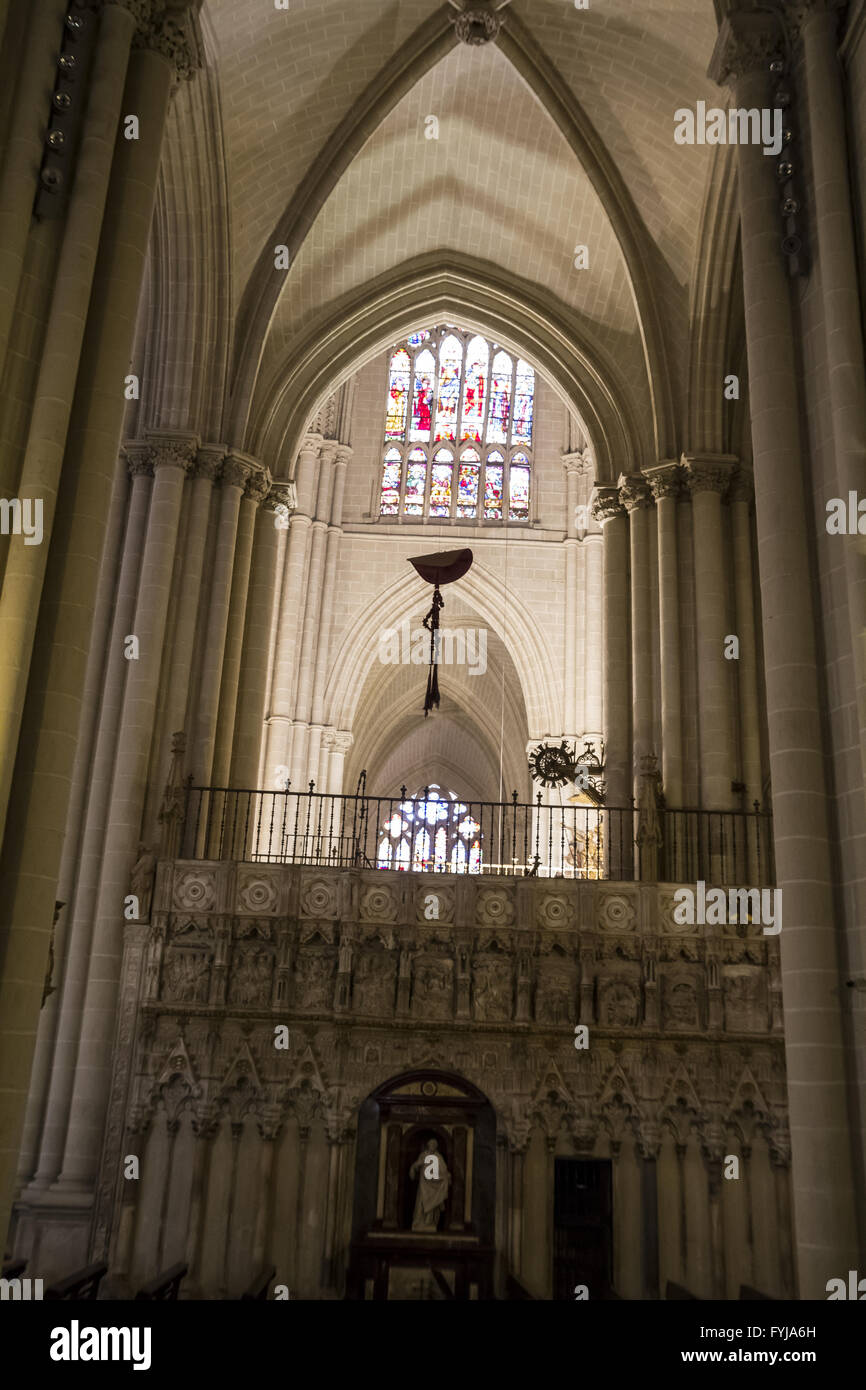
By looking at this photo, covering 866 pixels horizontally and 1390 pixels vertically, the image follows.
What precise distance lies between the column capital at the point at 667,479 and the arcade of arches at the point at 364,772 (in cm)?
5

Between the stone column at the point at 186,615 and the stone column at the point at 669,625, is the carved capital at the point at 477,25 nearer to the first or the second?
the stone column at the point at 669,625

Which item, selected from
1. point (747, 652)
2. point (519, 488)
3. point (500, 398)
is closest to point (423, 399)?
point (500, 398)

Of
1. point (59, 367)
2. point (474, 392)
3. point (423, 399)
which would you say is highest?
point (474, 392)

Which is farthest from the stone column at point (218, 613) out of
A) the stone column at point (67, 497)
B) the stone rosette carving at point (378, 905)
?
the stone column at point (67, 497)

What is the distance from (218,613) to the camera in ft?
49.6

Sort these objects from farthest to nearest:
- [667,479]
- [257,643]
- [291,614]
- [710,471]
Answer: [291,614] < [257,643] < [667,479] < [710,471]

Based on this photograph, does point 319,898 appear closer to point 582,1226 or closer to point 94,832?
point 94,832

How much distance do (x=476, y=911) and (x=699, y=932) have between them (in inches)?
92.3

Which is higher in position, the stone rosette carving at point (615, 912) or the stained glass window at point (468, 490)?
the stained glass window at point (468, 490)

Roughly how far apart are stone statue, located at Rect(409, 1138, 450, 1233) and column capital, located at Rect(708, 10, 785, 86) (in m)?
10.2

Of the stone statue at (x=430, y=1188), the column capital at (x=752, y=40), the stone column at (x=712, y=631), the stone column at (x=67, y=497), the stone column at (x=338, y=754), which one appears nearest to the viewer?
the stone column at (x=67, y=497)

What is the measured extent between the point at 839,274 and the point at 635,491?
7430 millimetres

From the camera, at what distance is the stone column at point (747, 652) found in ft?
46.5

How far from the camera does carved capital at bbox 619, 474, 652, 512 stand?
625 inches
